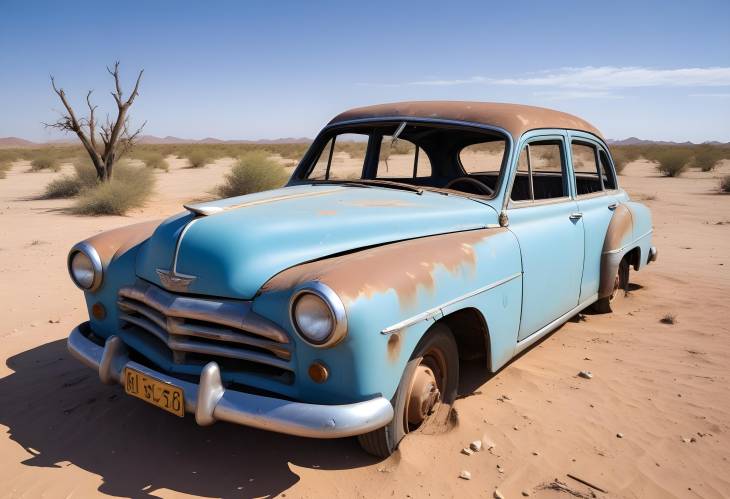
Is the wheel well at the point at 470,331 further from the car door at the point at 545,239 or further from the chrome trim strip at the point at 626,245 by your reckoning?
the chrome trim strip at the point at 626,245

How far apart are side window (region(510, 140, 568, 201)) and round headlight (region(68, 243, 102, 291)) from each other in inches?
100

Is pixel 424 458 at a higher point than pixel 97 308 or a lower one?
lower

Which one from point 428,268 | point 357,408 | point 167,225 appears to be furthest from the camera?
point 167,225

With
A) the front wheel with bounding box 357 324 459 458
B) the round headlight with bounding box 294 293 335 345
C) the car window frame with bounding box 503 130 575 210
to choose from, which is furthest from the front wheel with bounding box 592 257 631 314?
the round headlight with bounding box 294 293 335 345

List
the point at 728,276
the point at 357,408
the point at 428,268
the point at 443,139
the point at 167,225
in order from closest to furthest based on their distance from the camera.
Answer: the point at 357,408 < the point at 428,268 < the point at 167,225 < the point at 443,139 < the point at 728,276

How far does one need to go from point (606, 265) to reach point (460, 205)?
1774mm

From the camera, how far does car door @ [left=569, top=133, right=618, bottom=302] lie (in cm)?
418

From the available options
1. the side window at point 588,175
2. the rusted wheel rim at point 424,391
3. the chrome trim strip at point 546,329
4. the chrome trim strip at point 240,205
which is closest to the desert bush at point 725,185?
the side window at point 588,175

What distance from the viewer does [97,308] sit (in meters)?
3.04

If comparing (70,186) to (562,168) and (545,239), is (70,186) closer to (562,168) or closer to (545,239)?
(562,168)

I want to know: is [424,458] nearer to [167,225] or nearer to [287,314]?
[287,314]

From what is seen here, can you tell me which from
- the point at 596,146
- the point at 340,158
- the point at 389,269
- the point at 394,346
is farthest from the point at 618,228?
the point at 394,346

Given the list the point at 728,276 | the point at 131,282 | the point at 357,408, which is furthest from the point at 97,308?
the point at 728,276

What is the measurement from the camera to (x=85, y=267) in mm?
3057
